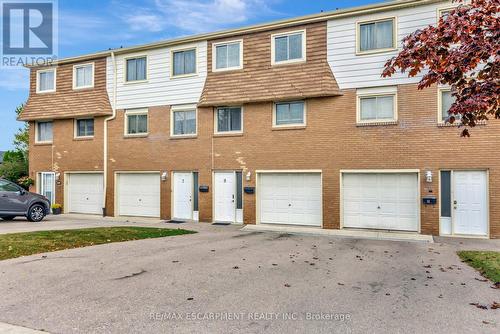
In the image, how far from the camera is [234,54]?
15.7 meters

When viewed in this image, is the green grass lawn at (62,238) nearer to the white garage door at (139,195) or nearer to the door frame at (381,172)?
the white garage door at (139,195)

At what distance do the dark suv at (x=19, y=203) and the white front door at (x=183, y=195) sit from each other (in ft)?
18.3

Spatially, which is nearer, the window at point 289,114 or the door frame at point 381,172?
the door frame at point 381,172

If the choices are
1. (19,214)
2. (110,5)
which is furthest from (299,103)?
(19,214)

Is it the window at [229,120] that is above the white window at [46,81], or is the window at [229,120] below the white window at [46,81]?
below

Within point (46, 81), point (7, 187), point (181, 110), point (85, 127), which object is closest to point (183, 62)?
point (181, 110)

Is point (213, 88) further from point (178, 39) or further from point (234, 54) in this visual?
point (178, 39)

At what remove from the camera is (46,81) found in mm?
19641

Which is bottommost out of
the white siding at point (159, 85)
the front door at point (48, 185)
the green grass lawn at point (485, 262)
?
the green grass lawn at point (485, 262)

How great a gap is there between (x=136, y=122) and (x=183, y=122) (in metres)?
2.64

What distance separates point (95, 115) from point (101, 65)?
2519 millimetres

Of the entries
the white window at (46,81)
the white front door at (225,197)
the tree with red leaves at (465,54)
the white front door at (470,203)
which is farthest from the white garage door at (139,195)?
the tree with red leaves at (465,54)

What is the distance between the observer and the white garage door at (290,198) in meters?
14.3

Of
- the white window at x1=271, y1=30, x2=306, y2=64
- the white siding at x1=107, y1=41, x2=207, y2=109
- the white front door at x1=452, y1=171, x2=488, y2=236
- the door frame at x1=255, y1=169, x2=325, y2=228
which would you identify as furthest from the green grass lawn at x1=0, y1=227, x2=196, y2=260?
the white front door at x1=452, y1=171, x2=488, y2=236
